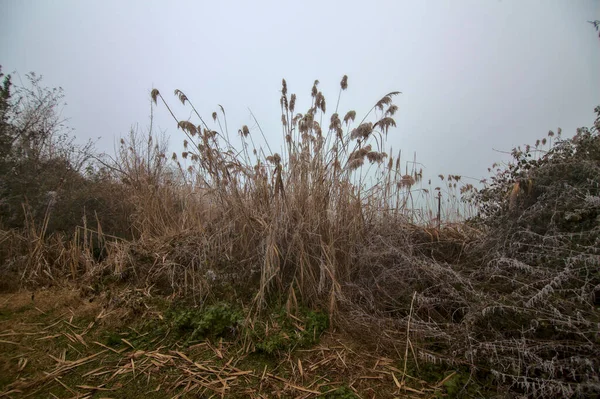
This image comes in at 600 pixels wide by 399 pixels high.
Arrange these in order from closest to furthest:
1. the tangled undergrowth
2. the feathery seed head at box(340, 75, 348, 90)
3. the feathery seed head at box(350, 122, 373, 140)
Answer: the tangled undergrowth < the feathery seed head at box(350, 122, 373, 140) < the feathery seed head at box(340, 75, 348, 90)

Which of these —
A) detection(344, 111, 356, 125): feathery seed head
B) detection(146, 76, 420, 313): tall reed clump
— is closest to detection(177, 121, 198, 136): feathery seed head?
detection(146, 76, 420, 313): tall reed clump

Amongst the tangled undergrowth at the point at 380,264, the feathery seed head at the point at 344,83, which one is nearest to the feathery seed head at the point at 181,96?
the tangled undergrowth at the point at 380,264

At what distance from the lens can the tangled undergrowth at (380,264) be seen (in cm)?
134

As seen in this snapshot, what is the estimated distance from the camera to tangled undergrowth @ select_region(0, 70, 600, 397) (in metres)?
1.34

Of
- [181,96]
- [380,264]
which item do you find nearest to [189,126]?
[181,96]

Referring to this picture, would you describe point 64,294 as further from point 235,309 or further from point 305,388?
point 305,388

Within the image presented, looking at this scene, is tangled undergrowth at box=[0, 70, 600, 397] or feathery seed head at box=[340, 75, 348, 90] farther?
feathery seed head at box=[340, 75, 348, 90]

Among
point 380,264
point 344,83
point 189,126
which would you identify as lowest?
point 380,264

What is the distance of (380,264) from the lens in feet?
7.11

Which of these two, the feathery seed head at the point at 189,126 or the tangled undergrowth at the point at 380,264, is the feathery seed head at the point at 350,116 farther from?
the feathery seed head at the point at 189,126

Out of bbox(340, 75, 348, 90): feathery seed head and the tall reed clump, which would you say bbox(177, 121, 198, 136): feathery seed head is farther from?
bbox(340, 75, 348, 90): feathery seed head

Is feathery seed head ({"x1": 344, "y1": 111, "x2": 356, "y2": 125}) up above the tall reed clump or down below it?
above

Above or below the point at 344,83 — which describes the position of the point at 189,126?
below

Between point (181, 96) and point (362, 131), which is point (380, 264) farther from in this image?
point (181, 96)
